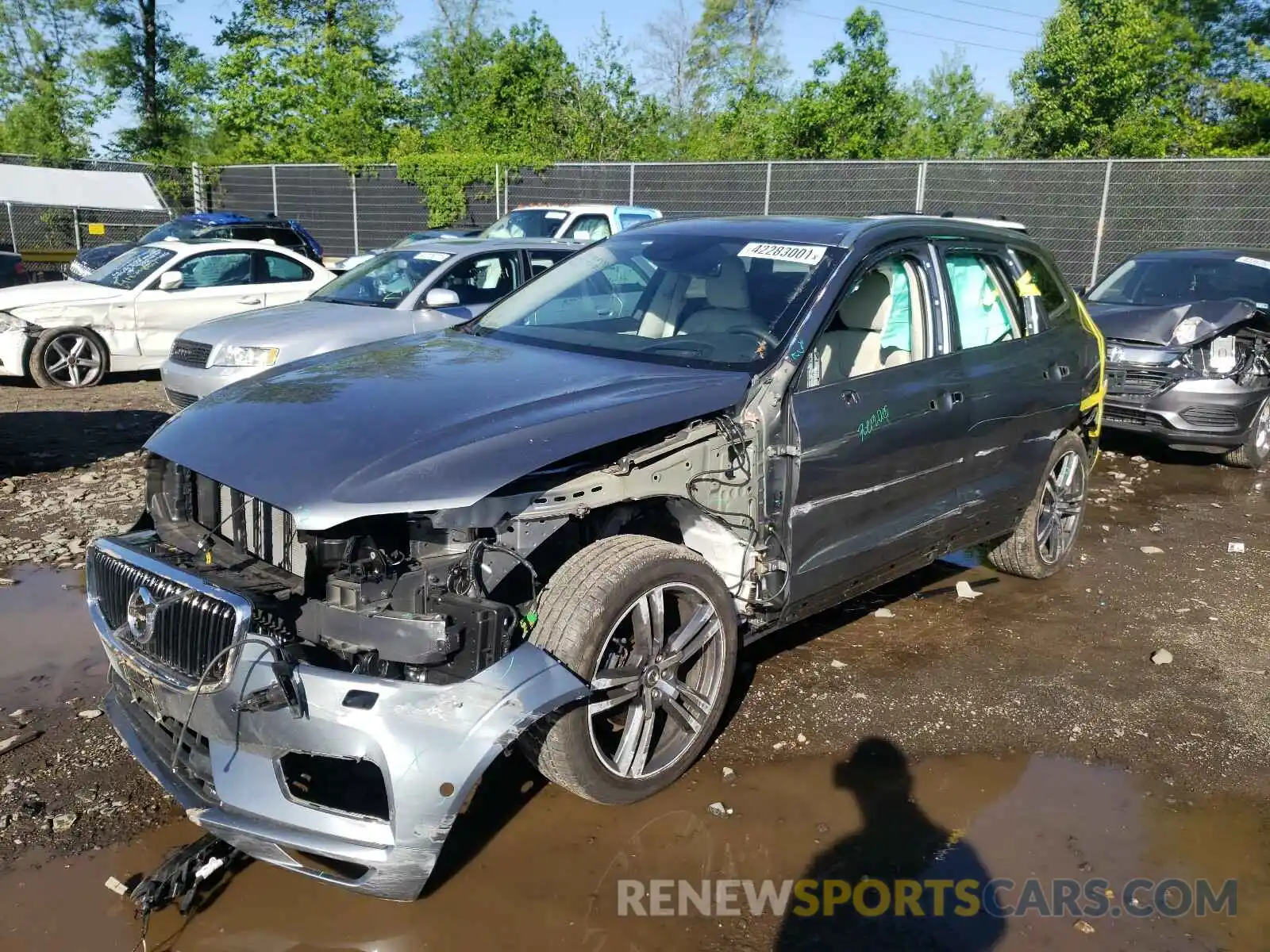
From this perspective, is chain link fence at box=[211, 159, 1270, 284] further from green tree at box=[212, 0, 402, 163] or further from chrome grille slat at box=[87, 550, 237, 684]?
chrome grille slat at box=[87, 550, 237, 684]

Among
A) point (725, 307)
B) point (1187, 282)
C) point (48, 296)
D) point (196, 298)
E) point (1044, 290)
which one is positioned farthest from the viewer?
point (196, 298)

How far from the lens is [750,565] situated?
3969 mm

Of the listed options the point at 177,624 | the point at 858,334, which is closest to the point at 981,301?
the point at 858,334

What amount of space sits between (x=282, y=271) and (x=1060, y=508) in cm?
910

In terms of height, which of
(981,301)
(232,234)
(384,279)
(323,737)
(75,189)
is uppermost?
(75,189)

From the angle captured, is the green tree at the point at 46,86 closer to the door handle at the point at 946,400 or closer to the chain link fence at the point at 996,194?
the chain link fence at the point at 996,194

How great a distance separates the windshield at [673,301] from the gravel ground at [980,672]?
1518 millimetres

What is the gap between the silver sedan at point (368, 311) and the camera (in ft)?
27.3

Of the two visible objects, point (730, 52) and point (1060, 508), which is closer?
point (1060, 508)

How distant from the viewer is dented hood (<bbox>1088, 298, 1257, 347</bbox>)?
8539 millimetres

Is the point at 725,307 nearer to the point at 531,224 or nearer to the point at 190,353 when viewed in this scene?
the point at 190,353

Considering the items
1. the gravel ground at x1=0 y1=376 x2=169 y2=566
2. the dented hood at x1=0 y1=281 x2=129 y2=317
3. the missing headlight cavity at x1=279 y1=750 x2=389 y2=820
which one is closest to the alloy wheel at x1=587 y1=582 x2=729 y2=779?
the missing headlight cavity at x1=279 y1=750 x2=389 y2=820

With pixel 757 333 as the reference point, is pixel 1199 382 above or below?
below

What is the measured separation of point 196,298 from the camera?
11305 mm
